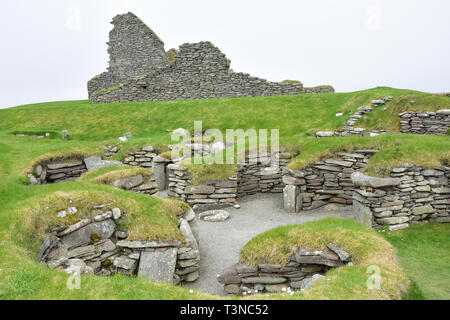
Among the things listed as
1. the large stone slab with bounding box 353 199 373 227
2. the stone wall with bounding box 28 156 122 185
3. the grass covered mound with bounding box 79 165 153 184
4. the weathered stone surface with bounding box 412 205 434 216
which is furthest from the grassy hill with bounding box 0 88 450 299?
the weathered stone surface with bounding box 412 205 434 216

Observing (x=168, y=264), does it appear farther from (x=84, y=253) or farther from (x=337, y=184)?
(x=337, y=184)

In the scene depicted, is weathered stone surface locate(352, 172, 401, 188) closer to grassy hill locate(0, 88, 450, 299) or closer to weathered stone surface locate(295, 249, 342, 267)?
grassy hill locate(0, 88, 450, 299)

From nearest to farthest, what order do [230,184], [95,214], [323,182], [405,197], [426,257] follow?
1. [95,214]
2. [426,257]
3. [405,197]
4. [323,182]
5. [230,184]

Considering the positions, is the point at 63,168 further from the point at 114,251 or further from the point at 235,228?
the point at 235,228

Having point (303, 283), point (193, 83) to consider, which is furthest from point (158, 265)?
point (193, 83)

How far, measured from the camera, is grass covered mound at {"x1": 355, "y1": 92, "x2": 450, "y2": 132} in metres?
17.8

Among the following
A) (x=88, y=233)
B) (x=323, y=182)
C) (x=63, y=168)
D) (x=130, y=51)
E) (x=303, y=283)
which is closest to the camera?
(x=303, y=283)

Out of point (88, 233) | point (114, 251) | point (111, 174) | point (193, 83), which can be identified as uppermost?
point (193, 83)

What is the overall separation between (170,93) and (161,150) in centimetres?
1449

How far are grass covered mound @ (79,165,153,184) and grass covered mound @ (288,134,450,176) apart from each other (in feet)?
24.0

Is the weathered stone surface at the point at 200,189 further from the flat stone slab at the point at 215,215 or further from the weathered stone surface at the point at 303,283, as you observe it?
the weathered stone surface at the point at 303,283

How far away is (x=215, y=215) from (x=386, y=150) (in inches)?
317

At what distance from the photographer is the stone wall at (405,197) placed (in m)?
10.8

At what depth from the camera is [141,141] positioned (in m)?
19.5
